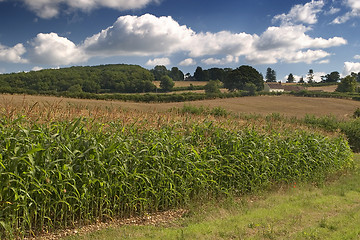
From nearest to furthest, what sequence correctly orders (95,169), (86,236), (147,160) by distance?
(86,236), (95,169), (147,160)

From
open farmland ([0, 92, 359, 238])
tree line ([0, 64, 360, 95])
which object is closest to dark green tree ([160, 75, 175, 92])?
tree line ([0, 64, 360, 95])

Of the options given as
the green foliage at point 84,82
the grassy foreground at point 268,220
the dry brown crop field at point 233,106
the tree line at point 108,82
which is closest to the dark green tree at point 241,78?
the tree line at point 108,82

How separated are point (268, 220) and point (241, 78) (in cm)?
A: 8121

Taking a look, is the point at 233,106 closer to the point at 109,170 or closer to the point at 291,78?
the point at 109,170

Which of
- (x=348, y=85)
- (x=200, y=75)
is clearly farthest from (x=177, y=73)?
(x=348, y=85)

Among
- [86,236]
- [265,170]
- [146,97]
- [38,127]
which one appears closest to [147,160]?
[86,236]

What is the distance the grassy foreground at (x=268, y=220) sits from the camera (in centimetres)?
427

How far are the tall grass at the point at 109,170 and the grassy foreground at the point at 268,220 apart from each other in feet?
1.61

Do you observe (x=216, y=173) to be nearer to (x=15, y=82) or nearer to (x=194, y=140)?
(x=194, y=140)

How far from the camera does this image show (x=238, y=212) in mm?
5312

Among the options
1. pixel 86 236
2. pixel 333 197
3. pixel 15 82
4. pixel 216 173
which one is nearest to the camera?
pixel 86 236

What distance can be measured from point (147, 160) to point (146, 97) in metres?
37.9

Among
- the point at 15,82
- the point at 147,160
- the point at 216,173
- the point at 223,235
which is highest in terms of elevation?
the point at 15,82

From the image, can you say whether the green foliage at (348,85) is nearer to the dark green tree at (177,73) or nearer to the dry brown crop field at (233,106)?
the dry brown crop field at (233,106)
